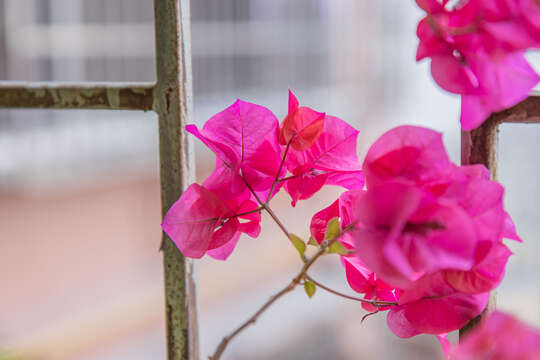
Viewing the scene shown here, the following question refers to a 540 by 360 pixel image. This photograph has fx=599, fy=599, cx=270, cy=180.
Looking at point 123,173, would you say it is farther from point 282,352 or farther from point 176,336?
point 176,336

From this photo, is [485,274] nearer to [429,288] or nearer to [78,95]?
[429,288]

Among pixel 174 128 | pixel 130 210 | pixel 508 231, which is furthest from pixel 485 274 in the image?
pixel 130 210

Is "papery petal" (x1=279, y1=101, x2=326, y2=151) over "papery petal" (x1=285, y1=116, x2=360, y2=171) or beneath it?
over

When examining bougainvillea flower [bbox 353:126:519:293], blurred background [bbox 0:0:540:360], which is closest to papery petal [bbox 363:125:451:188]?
bougainvillea flower [bbox 353:126:519:293]

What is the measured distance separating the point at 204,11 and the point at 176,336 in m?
2.69

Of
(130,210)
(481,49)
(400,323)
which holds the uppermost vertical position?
(481,49)

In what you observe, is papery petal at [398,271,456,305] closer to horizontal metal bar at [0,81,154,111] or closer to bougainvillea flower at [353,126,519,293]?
bougainvillea flower at [353,126,519,293]

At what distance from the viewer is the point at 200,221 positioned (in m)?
0.23

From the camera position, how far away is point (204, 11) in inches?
111

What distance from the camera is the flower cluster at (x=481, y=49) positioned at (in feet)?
0.56

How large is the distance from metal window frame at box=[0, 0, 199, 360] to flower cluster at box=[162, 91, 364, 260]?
0.02 meters

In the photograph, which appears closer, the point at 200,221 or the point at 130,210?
the point at 200,221

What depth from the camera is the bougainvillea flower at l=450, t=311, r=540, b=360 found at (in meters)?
0.15

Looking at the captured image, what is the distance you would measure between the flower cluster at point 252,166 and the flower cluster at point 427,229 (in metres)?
0.02
